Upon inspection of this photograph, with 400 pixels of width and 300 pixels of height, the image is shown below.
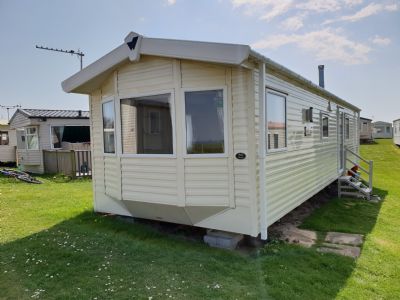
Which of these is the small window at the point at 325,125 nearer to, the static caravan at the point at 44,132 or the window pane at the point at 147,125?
the window pane at the point at 147,125

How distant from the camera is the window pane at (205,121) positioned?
4.61 meters

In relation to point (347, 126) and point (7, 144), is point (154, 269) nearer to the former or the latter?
point (347, 126)

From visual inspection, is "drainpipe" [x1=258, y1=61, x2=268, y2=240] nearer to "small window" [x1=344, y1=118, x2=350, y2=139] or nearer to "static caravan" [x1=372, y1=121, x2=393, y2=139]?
"small window" [x1=344, y1=118, x2=350, y2=139]

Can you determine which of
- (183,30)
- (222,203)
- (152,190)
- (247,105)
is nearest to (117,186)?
(152,190)

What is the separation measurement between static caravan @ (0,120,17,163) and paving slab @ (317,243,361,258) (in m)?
21.0

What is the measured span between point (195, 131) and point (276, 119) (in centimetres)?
152

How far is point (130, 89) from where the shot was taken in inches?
207

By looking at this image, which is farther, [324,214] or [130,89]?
[324,214]

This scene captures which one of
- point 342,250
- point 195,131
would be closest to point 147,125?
point 195,131

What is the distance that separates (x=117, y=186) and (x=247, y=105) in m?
2.76

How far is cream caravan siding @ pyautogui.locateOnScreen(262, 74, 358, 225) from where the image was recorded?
517 centimetres

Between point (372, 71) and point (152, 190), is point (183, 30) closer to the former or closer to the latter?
point (152, 190)

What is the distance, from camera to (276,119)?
211 inches

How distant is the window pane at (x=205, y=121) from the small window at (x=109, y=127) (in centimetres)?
169
